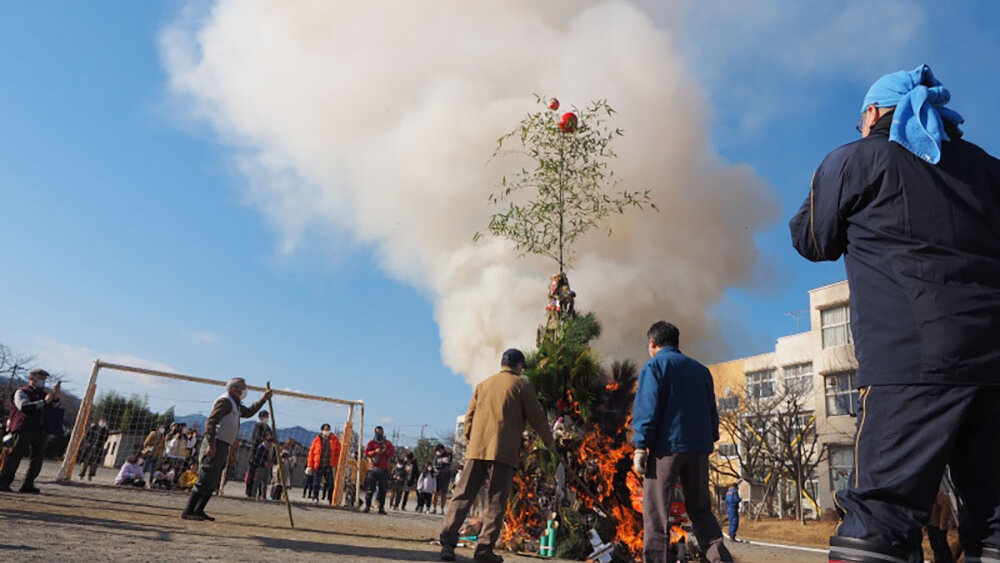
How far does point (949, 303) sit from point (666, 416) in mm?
2774

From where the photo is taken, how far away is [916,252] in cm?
203

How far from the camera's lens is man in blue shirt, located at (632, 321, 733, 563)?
14.4 feet

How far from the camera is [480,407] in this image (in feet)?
19.4

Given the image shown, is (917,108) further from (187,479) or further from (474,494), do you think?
(187,479)

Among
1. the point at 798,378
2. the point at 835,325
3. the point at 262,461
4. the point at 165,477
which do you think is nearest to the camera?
the point at 165,477

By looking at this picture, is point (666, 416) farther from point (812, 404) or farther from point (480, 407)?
point (812, 404)

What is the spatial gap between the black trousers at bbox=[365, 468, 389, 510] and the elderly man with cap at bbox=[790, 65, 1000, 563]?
14.1 meters

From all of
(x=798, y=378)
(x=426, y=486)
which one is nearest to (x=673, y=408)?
(x=426, y=486)

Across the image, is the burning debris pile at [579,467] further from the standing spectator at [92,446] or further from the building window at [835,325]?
the building window at [835,325]

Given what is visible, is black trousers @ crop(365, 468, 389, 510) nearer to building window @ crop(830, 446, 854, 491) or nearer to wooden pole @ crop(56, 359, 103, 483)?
wooden pole @ crop(56, 359, 103, 483)

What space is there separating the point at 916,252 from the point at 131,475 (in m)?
16.8

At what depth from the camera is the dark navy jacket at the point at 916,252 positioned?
1.90 meters

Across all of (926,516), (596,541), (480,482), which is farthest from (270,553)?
(926,516)

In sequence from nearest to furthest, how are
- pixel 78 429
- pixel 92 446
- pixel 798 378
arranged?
pixel 78 429 → pixel 92 446 → pixel 798 378
